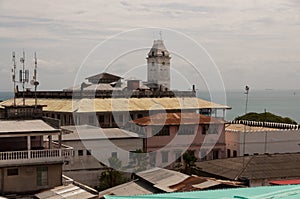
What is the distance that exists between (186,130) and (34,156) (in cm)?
1239

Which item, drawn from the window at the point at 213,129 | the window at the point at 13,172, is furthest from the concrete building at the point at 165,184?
the window at the point at 213,129

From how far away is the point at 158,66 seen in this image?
46406 millimetres

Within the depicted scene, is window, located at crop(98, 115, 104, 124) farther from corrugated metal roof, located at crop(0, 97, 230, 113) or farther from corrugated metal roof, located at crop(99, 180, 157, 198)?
corrugated metal roof, located at crop(99, 180, 157, 198)

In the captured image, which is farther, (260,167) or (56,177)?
(260,167)

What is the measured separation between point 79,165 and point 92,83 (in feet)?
59.5

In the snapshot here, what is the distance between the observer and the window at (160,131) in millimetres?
29781

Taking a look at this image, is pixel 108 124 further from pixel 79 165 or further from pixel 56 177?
pixel 56 177

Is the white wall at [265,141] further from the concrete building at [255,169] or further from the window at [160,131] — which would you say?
the concrete building at [255,169]

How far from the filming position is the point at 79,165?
26.2 metres

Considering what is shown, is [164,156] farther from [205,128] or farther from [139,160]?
[139,160]

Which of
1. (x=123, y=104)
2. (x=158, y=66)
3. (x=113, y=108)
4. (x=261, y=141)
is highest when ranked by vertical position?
(x=158, y=66)

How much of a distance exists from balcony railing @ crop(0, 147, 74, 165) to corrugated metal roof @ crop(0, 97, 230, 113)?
40.5 ft

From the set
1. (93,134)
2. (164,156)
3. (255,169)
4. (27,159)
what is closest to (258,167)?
(255,169)

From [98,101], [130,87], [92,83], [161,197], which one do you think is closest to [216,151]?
[98,101]
